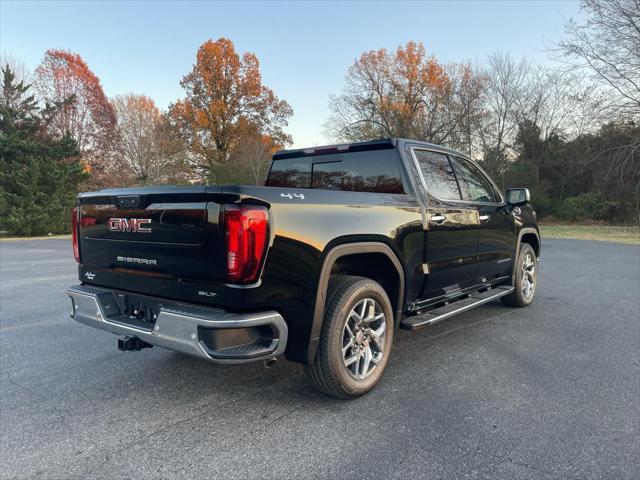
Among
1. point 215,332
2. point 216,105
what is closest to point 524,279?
point 215,332

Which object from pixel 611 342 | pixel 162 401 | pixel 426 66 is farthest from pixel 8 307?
Result: pixel 426 66

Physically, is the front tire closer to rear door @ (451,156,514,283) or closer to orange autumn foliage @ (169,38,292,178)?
rear door @ (451,156,514,283)

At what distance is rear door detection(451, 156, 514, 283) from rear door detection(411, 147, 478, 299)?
16 centimetres

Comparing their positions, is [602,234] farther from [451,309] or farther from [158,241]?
[158,241]

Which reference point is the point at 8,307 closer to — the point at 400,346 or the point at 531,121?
the point at 400,346

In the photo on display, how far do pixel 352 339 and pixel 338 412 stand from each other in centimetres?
50

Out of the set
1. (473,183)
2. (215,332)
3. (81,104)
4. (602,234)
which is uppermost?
(81,104)

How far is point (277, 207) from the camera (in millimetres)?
2551

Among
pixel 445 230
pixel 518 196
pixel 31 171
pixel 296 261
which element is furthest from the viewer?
pixel 31 171

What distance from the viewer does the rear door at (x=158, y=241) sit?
8.25 ft

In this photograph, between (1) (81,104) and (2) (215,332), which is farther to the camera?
(1) (81,104)

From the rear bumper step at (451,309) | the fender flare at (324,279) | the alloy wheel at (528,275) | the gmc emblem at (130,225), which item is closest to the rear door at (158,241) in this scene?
the gmc emblem at (130,225)

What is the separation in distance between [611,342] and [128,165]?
34875 mm

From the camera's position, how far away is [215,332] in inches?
94.7
